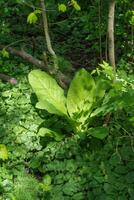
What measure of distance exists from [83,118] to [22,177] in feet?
3.13

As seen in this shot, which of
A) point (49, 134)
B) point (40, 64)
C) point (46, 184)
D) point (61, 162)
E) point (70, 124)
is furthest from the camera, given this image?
point (40, 64)

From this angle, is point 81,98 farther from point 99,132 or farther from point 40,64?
point 40,64

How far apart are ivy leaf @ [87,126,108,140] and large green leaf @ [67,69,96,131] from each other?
38 cm

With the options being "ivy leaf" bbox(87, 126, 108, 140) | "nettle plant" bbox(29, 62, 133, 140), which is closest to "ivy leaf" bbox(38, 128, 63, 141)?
"nettle plant" bbox(29, 62, 133, 140)

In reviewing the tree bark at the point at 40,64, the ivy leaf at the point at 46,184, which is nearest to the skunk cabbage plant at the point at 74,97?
the tree bark at the point at 40,64

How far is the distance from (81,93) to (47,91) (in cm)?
39

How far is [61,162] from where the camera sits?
3.98 m

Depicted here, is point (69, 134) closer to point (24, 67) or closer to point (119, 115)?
point (119, 115)

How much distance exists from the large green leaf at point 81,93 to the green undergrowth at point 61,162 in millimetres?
243

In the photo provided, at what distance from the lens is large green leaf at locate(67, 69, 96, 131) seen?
4441 mm

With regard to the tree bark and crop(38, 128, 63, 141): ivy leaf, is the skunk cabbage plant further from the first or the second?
the tree bark

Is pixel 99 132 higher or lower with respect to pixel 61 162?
higher

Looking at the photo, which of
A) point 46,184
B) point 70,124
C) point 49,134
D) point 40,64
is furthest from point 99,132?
point 40,64

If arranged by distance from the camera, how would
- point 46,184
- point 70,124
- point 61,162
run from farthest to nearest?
point 70,124
point 61,162
point 46,184
